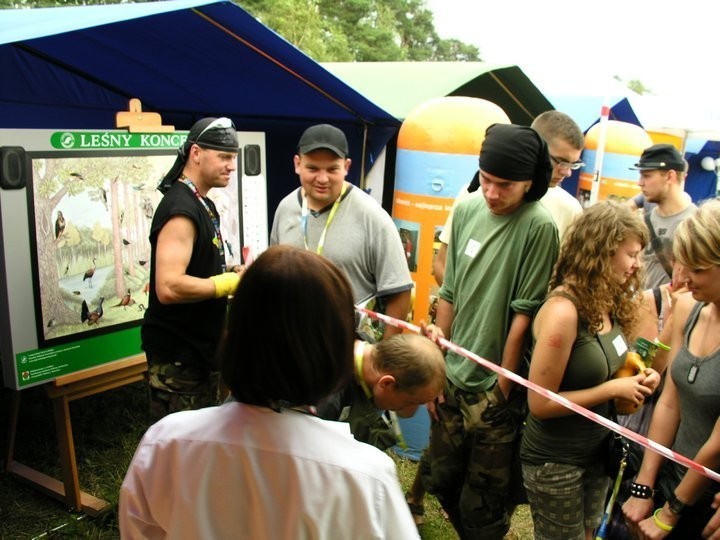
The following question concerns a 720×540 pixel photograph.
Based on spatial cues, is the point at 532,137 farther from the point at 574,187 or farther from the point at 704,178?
the point at 704,178

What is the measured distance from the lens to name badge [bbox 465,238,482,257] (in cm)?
259

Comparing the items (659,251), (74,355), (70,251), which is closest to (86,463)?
(74,355)

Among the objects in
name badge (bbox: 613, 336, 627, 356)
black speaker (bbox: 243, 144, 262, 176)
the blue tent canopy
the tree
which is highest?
the tree

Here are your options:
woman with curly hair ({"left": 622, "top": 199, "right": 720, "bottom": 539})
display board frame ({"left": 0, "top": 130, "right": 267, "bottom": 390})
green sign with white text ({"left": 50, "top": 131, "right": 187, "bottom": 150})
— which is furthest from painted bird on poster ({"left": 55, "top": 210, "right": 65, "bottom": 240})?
woman with curly hair ({"left": 622, "top": 199, "right": 720, "bottom": 539})

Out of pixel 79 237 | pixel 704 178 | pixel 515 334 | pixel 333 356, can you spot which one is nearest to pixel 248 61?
pixel 79 237

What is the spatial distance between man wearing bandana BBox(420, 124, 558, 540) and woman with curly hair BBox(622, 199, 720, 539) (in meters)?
0.56

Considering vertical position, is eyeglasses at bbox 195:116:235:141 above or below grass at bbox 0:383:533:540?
above

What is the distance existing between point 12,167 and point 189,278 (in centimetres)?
123

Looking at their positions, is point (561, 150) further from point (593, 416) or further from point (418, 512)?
point (418, 512)

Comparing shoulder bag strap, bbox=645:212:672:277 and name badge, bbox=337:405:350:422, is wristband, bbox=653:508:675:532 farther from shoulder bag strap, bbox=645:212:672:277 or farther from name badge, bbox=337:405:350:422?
shoulder bag strap, bbox=645:212:672:277

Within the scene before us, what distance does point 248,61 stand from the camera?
404cm

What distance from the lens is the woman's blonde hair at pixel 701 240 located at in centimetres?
181

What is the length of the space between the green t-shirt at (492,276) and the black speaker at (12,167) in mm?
2218

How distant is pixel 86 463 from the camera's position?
3.92 metres
